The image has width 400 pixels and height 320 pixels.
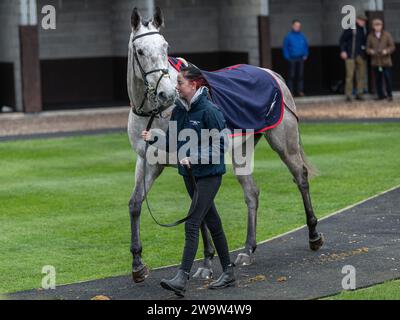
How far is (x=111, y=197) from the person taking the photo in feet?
48.5

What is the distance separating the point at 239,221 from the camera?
42.7ft

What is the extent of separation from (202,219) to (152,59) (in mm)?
1551

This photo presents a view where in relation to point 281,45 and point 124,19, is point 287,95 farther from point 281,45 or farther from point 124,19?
point 281,45

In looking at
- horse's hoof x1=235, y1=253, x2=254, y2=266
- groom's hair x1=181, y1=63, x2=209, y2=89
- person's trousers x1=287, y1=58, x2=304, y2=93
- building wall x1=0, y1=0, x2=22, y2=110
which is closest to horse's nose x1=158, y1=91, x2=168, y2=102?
groom's hair x1=181, y1=63, x2=209, y2=89

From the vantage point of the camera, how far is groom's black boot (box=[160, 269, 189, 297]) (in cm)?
903

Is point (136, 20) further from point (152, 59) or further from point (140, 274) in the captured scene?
point (140, 274)

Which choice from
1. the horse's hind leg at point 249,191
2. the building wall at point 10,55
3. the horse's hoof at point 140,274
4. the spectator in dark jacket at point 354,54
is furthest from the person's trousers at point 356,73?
the horse's hoof at point 140,274

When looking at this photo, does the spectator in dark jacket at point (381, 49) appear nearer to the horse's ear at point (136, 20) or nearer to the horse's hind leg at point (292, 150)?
the horse's hind leg at point (292, 150)

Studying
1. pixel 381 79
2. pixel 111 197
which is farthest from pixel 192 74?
pixel 381 79

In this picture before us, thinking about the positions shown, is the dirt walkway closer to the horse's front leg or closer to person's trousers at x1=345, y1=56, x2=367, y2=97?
person's trousers at x1=345, y1=56, x2=367, y2=97

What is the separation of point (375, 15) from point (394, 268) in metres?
20.3

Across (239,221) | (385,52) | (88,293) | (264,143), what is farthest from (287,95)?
(385,52)

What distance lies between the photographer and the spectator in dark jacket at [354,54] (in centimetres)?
2836

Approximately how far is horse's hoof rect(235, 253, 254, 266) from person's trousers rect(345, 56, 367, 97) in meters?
18.5
